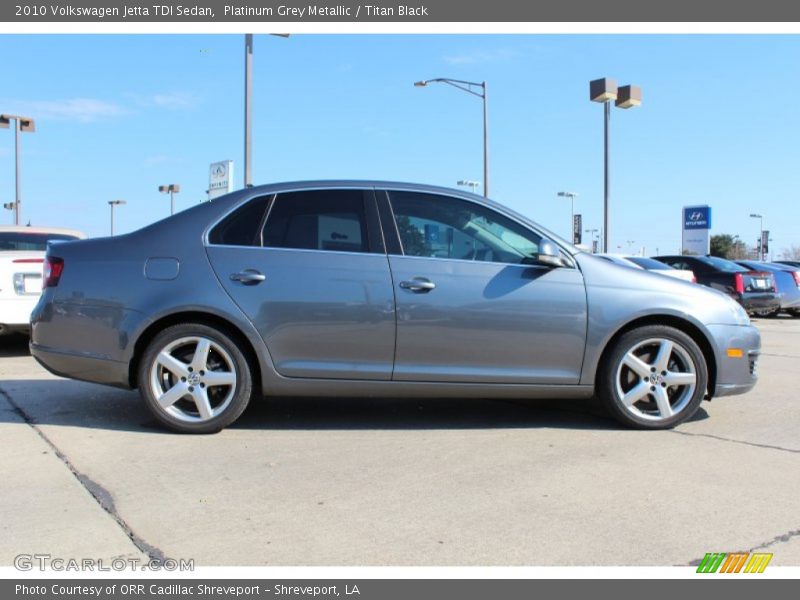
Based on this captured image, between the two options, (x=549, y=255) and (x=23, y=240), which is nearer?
(x=549, y=255)

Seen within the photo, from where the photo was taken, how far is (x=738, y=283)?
1512cm

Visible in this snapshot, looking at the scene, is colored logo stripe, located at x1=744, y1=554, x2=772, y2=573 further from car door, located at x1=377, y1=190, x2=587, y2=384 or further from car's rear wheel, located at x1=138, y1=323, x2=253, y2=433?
car's rear wheel, located at x1=138, y1=323, x2=253, y2=433

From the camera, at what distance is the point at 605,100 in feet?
71.5

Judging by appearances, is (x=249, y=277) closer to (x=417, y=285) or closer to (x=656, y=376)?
(x=417, y=285)

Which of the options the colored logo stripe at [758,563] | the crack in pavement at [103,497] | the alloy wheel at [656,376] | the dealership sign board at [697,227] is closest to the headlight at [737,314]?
the alloy wheel at [656,376]

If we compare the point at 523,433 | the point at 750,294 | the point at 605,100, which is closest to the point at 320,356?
the point at 523,433

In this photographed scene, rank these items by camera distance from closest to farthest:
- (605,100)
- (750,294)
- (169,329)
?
1. (169,329)
2. (750,294)
3. (605,100)

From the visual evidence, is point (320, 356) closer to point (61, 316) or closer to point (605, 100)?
point (61, 316)

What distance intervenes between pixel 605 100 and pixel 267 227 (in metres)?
19.4

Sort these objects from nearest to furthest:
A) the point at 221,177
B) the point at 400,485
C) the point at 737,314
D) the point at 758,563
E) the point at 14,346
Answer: the point at 758,563 < the point at 400,485 < the point at 737,314 < the point at 14,346 < the point at 221,177

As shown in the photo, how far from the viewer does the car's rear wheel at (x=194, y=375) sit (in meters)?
4.55

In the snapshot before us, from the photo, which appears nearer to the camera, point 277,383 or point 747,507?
point 747,507

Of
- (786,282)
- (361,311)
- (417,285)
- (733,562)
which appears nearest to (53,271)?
(361,311)

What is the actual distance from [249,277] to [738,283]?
44.1 feet
